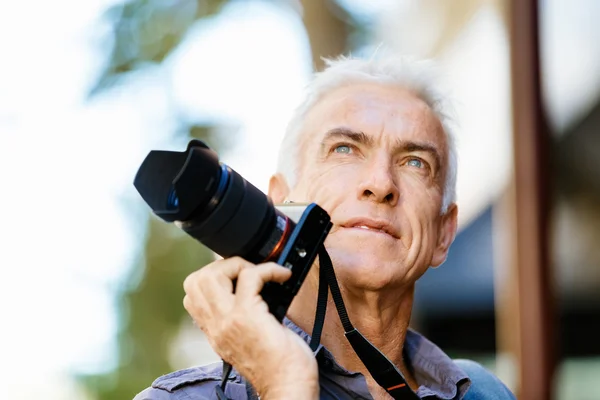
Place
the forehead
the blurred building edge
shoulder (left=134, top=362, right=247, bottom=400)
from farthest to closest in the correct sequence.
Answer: the blurred building edge → the forehead → shoulder (left=134, top=362, right=247, bottom=400)

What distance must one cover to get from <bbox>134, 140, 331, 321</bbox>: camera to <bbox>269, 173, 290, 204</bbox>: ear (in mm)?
451

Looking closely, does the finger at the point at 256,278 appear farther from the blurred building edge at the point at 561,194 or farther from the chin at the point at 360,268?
the blurred building edge at the point at 561,194

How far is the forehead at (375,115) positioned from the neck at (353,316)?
0.99 feet

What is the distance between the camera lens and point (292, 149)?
163 centimetres

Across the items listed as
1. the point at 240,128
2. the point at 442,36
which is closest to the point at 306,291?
the point at 240,128

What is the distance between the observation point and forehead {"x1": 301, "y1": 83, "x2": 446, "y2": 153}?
154cm

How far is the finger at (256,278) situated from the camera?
3.59 feet

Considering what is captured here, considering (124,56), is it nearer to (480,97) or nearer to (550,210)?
(480,97)

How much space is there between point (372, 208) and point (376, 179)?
2.2 inches

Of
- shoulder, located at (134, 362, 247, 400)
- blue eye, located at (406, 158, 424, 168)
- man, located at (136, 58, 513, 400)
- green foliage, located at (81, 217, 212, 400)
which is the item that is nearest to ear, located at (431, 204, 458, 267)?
man, located at (136, 58, 513, 400)

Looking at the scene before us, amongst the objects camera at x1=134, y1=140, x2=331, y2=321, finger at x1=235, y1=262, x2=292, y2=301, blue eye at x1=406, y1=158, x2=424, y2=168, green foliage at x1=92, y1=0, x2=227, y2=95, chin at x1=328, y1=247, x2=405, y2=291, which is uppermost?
green foliage at x1=92, y1=0, x2=227, y2=95

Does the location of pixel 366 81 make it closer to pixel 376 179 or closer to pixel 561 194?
pixel 376 179

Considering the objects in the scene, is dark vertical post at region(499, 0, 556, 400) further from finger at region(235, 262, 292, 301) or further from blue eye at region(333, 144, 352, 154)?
finger at region(235, 262, 292, 301)

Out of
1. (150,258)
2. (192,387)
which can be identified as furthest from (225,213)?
(150,258)
